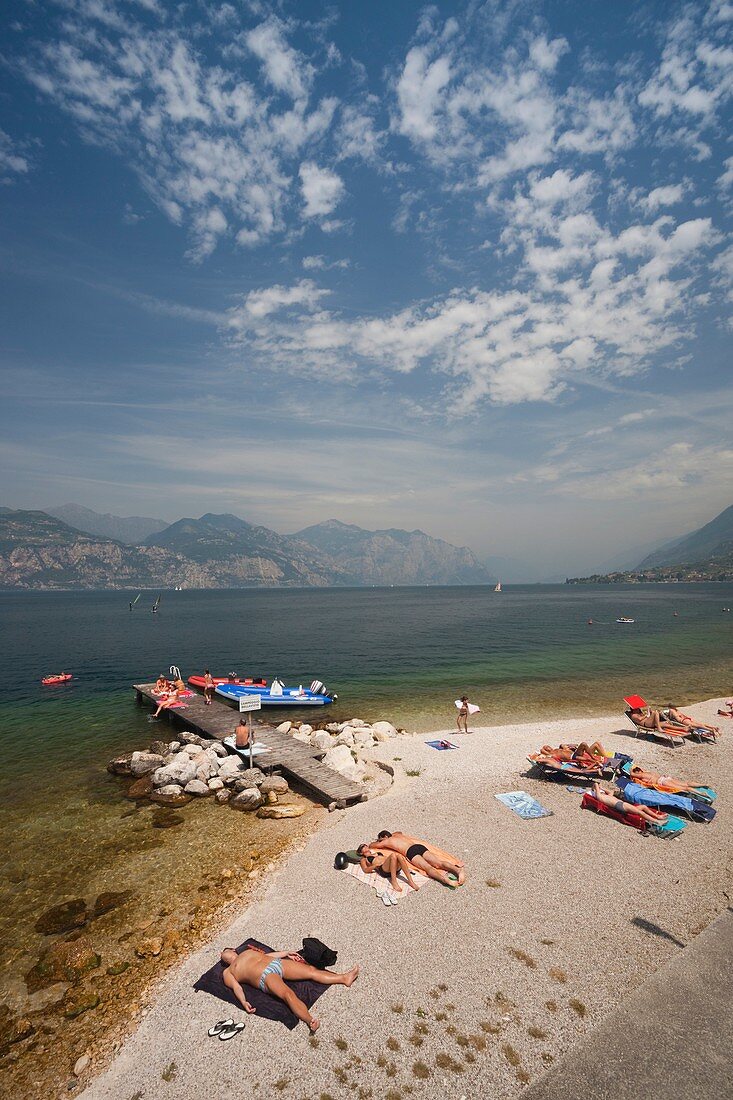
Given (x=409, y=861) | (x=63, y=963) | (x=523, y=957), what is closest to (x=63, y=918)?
(x=63, y=963)

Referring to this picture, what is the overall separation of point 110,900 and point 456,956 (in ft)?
30.7

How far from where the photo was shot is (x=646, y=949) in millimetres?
9352

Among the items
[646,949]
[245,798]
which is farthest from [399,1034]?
[245,798]

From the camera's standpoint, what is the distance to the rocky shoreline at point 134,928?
26.9 ft

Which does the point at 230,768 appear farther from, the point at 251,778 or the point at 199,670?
the point at 199,670

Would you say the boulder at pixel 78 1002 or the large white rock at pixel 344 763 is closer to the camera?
the boulder at pixel 78 1002

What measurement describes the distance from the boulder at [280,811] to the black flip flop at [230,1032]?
8806 millimetres

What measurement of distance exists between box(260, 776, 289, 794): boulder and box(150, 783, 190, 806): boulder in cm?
303

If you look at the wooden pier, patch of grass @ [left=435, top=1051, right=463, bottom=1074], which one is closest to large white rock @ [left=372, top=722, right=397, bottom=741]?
the wooden pier

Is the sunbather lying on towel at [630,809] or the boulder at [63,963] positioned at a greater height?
the sunbather lying on towel at [630,809]

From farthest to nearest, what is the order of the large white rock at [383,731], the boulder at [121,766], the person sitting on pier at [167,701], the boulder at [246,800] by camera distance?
1. the person sitting on pier at [167,701]
2. the large white rock at [383,731]
3. the boulder at [121,766]
4. the boulder at [246,800]

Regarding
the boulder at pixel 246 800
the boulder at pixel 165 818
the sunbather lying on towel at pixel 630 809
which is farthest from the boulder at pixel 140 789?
the sunbather lying on towel at pixel 630 809

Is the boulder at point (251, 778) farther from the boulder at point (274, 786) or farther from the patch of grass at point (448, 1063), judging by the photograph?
the patch of grass at point (448, 1063)

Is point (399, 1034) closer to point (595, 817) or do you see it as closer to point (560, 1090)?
point (560, 1090)
